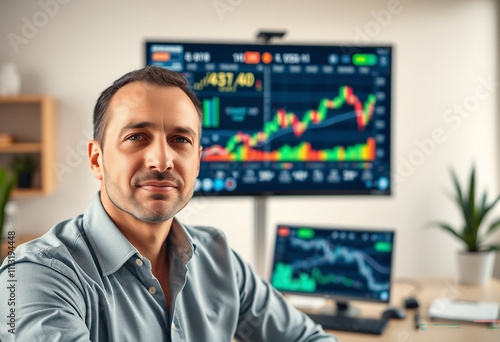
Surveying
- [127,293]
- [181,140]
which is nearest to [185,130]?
[181,140]

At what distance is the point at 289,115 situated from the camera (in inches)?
99.3

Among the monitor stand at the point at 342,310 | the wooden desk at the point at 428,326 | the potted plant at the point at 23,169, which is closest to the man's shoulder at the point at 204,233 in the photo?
the wooden desk at the point at 428,326

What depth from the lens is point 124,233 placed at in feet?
4.58

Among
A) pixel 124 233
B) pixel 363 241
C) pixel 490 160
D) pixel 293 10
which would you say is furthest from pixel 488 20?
pixel 124 233

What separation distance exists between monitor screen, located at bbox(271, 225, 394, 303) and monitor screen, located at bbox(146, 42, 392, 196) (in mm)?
244

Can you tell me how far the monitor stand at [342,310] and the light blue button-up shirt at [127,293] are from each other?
26.3 inches

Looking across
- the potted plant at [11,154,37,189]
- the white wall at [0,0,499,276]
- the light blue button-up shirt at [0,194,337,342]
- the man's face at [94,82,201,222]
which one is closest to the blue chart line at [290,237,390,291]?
the light blue button-up shirt at [0,194,337,342]

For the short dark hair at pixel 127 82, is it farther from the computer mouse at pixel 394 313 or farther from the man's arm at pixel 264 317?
the computer mouse at pixel 394 313

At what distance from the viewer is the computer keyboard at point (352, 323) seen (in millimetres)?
2131

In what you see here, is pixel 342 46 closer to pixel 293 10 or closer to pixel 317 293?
pixel 317 293

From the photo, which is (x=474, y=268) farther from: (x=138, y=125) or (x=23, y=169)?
(x=23, y=169)

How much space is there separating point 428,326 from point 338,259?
0.44 metres

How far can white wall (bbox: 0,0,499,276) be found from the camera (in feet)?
14.2

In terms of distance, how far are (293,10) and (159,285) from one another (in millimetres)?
3492
